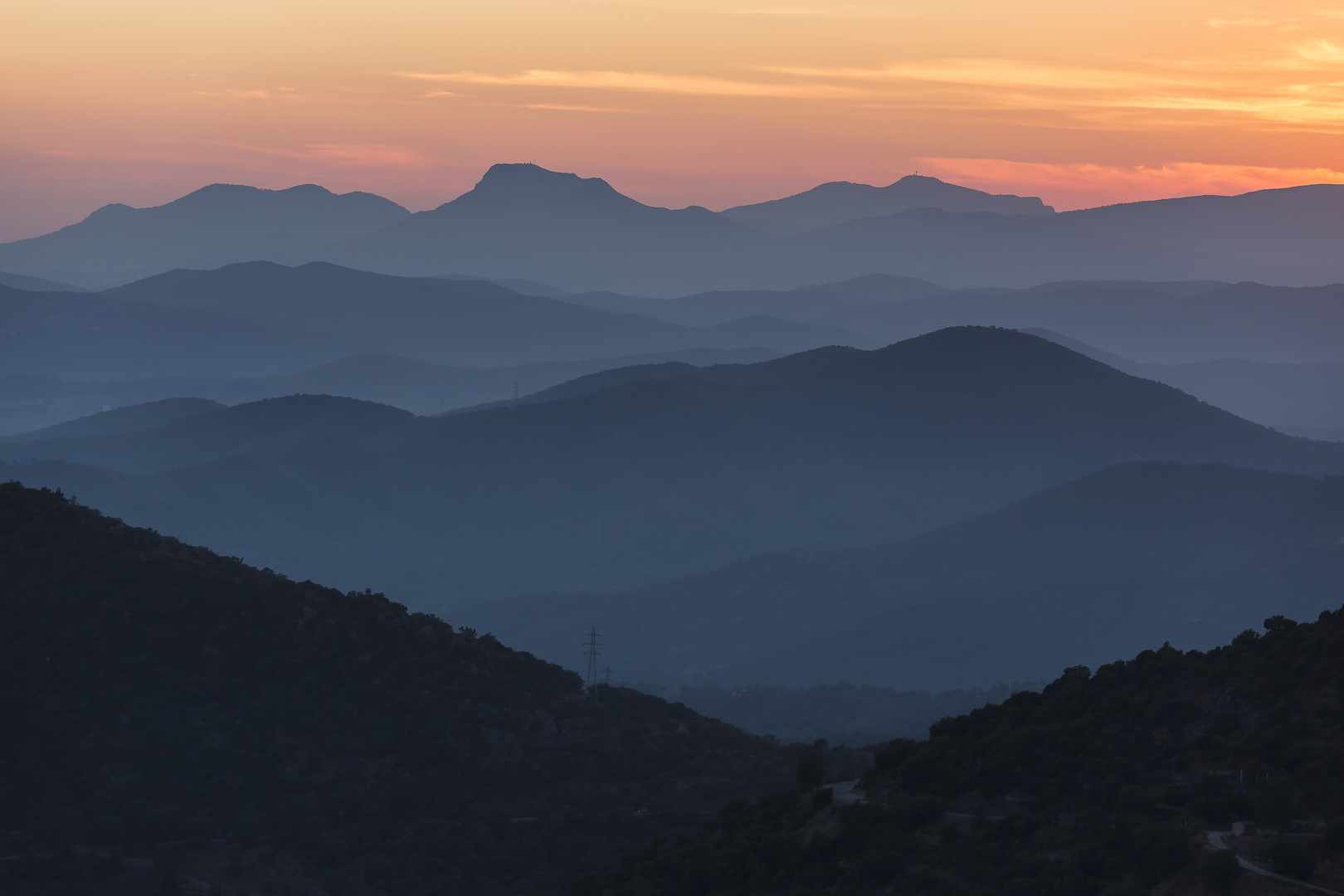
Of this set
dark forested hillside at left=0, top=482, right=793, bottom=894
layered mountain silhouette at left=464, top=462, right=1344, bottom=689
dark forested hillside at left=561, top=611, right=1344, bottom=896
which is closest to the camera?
dark forested hillside at left=561, top=611, right=1344, bottom=896

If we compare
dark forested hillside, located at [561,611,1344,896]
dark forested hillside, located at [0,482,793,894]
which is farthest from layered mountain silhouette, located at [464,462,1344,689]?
dark forested hillside, located at [561,611,1344,896]

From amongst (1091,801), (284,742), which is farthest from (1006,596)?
(1091,801)

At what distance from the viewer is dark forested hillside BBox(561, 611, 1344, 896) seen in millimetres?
29531

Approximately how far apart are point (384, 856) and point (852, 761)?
17743 millimetres

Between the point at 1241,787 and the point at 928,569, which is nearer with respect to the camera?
the point at 1241,787

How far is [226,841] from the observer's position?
49.5 m

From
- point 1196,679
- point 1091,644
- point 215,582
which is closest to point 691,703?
point 1091,644

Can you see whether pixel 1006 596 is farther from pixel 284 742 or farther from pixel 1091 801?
pixel 1091 801

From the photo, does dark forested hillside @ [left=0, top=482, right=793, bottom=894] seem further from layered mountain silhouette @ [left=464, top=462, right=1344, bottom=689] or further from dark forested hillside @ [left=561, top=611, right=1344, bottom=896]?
layered mountain silhouette @ [left=464, top=462, right=1344, bottom=689]

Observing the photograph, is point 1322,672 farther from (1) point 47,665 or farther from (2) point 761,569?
(2) point 761,569

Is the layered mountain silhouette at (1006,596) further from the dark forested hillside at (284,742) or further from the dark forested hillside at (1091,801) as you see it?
the dark forested hillside at (1091,801)

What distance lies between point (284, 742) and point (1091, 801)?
109 ft

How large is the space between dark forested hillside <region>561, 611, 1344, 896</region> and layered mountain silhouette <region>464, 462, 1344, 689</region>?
352 feet

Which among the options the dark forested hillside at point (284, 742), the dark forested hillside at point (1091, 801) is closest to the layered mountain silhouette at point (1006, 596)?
the dark forested hillside at point (284, 742)
